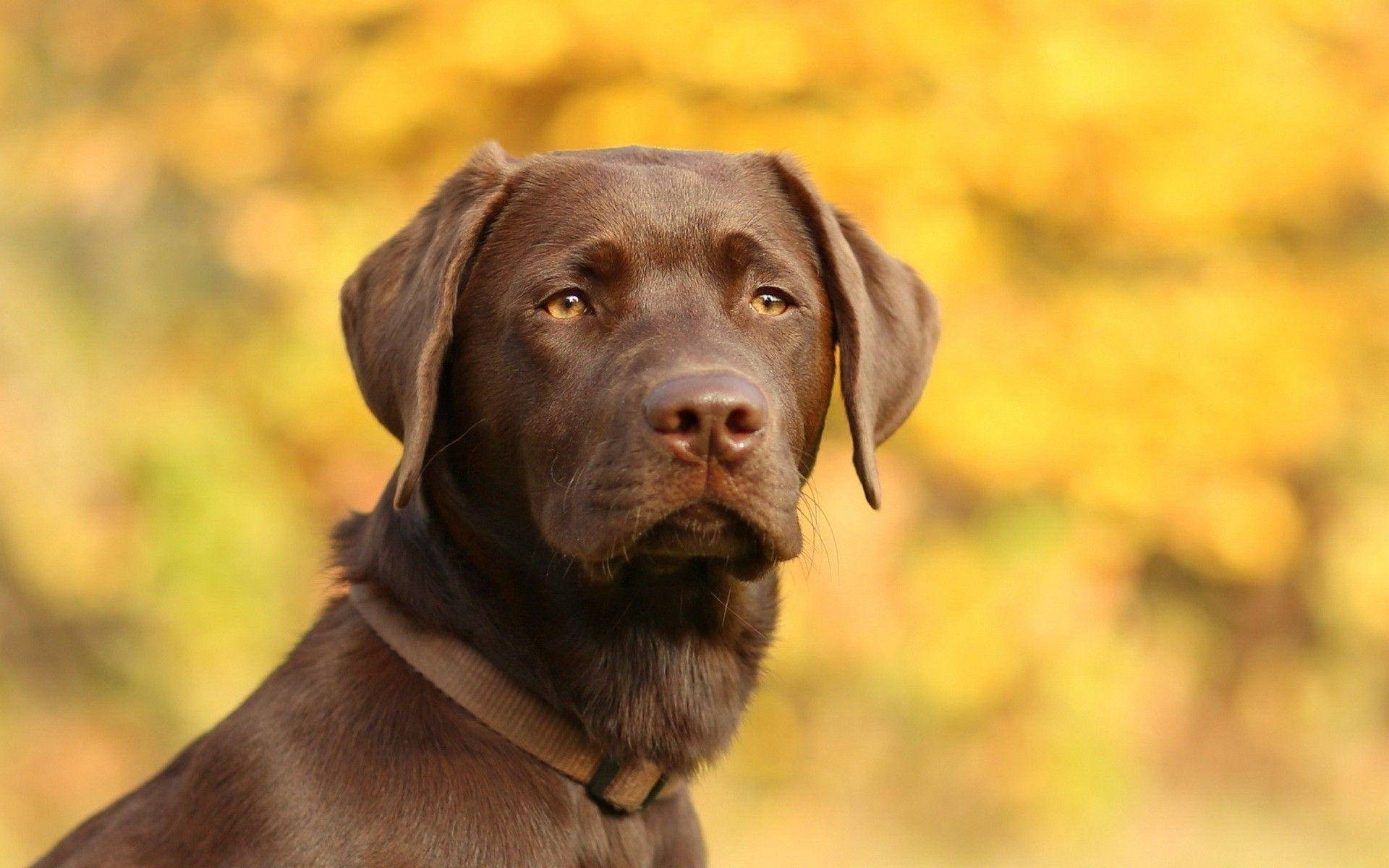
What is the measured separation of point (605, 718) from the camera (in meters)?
3.19

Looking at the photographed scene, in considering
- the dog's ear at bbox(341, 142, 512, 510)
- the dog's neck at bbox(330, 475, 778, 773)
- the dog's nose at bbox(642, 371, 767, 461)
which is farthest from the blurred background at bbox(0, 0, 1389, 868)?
the dog's nose at bbox(642, 371, 767, 461)

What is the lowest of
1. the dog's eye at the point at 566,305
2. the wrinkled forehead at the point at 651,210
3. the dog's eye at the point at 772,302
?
the dog's eye at the point at 772,302

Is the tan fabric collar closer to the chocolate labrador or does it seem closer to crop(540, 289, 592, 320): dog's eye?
the chocolate labrador

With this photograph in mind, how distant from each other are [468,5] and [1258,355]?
11.4 ft

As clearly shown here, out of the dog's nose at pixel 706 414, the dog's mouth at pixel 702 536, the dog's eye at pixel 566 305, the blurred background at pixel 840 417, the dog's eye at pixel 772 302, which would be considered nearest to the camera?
the dog's nose at pixel 706 414

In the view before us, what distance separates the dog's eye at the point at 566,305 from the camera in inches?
128

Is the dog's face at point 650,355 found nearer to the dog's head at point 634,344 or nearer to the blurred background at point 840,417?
the dog's head at point 634,344

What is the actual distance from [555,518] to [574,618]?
255 mm

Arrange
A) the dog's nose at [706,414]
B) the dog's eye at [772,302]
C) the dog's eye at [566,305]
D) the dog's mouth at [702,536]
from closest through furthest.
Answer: the dog's nose at [706,414]
the dog's mouth at [702,536]
the dog's eye at [566,305]
the dog's eye at [772,302]

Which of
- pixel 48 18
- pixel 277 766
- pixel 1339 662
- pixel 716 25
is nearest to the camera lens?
pixel 277 766

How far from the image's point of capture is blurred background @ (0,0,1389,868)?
253 inches

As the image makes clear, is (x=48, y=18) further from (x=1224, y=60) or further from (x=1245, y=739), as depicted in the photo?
(x=1245, y=739)

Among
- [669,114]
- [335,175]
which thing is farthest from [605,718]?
[335,175]

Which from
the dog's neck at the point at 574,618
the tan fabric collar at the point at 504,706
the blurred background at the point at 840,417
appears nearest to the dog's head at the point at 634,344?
the dog's neck at the point at 574,618
